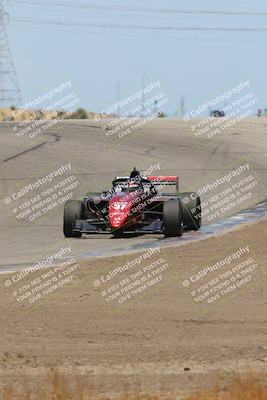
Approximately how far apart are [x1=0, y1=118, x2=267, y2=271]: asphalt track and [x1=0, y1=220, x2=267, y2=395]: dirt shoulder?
2.96 metres

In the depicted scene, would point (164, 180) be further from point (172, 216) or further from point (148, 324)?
point (148, 324)

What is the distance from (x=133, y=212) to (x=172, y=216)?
38.3 inches

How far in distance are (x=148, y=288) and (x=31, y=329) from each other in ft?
11.0

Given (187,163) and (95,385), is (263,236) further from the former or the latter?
(187,163)

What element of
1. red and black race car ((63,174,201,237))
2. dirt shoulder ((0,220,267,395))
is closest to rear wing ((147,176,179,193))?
red and black race car ((63,174,201,237))

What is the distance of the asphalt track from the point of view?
2184 cm

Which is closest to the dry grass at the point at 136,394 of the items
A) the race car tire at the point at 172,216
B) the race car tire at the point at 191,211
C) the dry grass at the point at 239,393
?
the dry grass at the point at 239,393

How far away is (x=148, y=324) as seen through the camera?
12.3 metres

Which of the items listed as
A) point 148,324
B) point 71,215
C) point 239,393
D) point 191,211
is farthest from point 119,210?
point 239,393

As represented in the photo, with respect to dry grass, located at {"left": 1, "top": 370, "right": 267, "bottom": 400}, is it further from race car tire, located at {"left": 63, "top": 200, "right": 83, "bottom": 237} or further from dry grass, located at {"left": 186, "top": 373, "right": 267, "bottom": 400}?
race car tire, located at {"left": 63, "top": 200, "right": 83, "bottom": 237}

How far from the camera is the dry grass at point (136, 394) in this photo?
24.1 feet

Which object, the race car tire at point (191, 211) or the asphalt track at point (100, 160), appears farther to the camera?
the race car tire at point (191, 211)

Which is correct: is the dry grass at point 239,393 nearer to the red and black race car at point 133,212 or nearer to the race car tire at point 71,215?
the red and black race car at point 133,212

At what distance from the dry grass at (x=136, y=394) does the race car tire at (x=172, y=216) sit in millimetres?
12506
